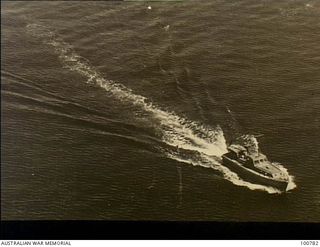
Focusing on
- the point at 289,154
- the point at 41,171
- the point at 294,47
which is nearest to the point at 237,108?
the point at 289,154

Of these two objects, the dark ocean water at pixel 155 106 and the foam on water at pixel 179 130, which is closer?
the dark ocean water at pixel 155 106

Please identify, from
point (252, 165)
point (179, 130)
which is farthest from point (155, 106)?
point (252, 165)

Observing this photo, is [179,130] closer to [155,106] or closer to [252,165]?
[155,106]

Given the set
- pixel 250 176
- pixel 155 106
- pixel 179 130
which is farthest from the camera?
pixel 155 106

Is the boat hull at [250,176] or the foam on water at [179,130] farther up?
the foam on water at [179,130]
